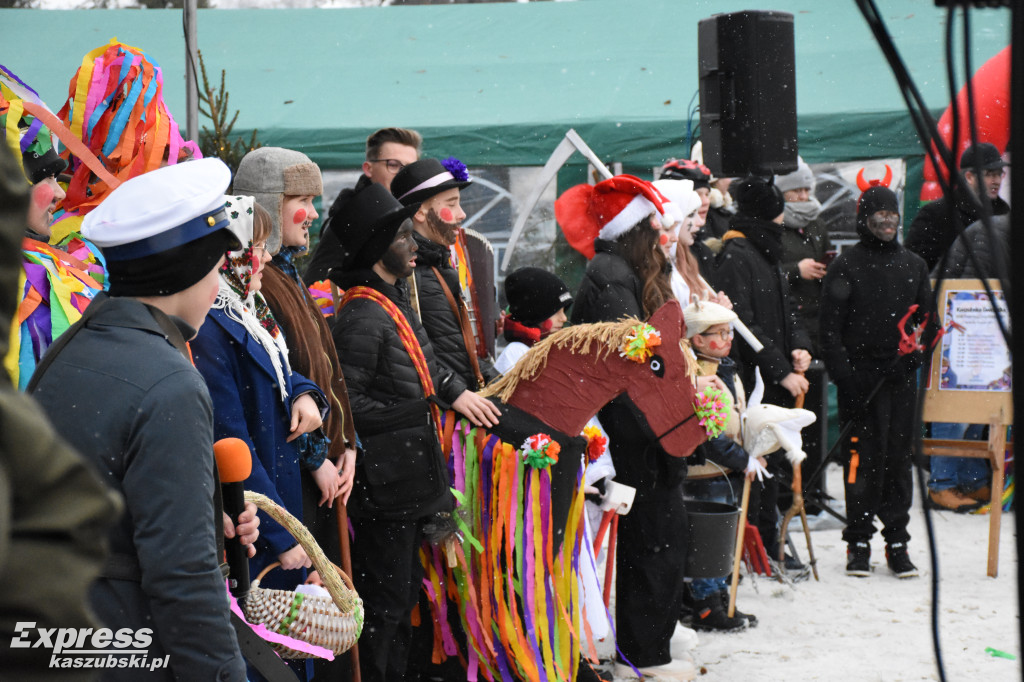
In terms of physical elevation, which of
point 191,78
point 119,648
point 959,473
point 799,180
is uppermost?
point 191,78

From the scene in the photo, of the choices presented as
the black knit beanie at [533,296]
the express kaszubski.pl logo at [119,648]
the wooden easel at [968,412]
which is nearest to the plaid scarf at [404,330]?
the black knit beanie at [533,296]

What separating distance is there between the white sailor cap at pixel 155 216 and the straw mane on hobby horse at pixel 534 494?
79.5 inches

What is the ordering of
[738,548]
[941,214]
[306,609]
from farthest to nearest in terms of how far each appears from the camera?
[941,214], [738,548], [306,609]

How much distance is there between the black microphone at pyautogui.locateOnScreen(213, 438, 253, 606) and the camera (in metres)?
1.98

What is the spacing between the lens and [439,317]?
416 centimetres

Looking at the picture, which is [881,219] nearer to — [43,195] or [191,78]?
[191,78]

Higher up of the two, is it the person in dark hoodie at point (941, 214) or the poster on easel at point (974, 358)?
the person in dark hoodie at point (941, 214)

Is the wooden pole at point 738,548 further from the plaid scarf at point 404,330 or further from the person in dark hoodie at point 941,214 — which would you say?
the person in dark hoodie at point 941,214

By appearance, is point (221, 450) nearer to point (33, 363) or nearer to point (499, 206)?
point (33, 363)

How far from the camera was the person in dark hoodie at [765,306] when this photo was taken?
587 cm

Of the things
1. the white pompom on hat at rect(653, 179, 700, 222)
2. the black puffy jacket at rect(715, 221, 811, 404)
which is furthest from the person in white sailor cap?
the black puffy jacket at rect(715, 221, 811, 404)

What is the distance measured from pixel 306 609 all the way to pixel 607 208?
2.87m

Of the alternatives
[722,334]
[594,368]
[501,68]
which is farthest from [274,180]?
[501,68]

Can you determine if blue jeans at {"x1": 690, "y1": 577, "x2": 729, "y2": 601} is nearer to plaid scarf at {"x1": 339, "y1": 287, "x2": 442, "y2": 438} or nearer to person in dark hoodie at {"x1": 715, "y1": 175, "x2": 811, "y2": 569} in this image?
person in dark hoodie at {"x1": 715, "y1": 175, "x2": 811, "y2": 569}
